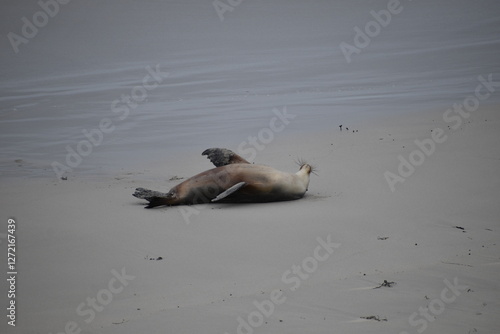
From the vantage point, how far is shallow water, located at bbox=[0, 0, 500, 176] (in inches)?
461

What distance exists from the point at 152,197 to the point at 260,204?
1113mm

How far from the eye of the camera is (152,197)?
7328 mm

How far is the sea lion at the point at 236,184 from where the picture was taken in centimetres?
754

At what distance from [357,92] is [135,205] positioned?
27.6ft

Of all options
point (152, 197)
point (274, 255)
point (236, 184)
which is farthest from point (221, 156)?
point (274, 255)

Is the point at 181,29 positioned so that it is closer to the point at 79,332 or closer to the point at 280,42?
the point at 280,42

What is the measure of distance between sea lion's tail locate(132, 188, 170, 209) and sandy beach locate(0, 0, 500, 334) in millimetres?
115

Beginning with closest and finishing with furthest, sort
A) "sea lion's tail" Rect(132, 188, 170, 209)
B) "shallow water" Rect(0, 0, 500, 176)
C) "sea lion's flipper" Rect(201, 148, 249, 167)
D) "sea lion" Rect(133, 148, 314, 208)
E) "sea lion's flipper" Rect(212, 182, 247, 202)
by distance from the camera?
"sea lion's flipper" Rect(212, 182, 247, 202)
"sea lion's tail" Rect(132, 188, 170, 209)
"sea lion" Rect(133, 148, 314, 208)
"sea lion's flipper" Rect(201, 148, 249, 167)
"shallow water" Rect(0, 0, 500, 176)

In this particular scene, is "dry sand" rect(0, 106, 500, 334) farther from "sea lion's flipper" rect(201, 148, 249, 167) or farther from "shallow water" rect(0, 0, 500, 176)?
"shallow water" rect(0, 0, 500, 176)

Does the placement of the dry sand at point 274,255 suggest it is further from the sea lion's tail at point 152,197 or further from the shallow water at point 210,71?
Result: the shallow water at point 210,71

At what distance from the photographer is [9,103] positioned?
15.1 meters

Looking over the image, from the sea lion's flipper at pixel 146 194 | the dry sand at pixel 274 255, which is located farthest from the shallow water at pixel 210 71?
the dry sand at pixel 274 255

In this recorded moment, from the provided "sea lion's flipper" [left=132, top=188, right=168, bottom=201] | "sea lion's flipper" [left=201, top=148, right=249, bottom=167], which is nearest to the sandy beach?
"sea lion's flipper" [left=132, top=188, right=168, bottom=201]

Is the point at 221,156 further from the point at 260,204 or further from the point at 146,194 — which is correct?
the point at 146,194
